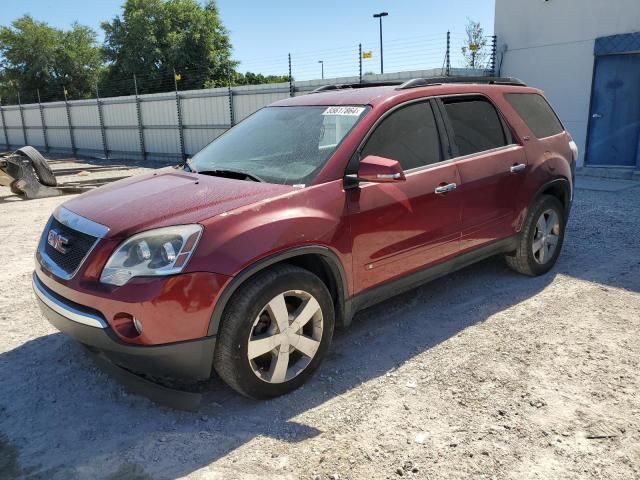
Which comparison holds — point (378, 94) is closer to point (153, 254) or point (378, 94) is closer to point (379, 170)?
point (379, 170)

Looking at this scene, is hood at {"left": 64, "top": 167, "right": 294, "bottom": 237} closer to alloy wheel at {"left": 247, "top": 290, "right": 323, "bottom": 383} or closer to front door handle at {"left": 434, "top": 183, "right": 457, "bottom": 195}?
alloy wheel at {"left": 247, "top": 290, "right": 323, "bottom": 383}

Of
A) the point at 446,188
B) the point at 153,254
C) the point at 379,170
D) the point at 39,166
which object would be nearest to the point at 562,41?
the point at 446,188

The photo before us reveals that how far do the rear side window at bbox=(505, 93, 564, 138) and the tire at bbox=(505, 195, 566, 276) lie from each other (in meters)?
0.63

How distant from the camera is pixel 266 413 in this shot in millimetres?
3029

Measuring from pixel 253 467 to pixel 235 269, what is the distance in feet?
3.20

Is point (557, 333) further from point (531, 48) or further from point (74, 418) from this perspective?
point (531, 48)

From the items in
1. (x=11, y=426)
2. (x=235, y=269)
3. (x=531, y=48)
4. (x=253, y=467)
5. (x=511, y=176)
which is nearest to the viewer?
(x=253, y=467)

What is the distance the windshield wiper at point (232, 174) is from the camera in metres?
3.43

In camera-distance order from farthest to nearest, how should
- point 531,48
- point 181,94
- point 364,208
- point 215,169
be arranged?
point 181,94
point 531,48
point 215,169
point 364,208

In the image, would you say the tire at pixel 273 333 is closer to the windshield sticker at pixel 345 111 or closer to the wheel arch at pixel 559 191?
the windshield sticker at pixel 345 111

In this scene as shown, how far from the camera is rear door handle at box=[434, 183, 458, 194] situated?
382 centimetres

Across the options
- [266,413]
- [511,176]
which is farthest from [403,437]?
[511,176]

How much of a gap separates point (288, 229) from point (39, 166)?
9.91 meters

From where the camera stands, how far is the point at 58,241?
10.3 feet
